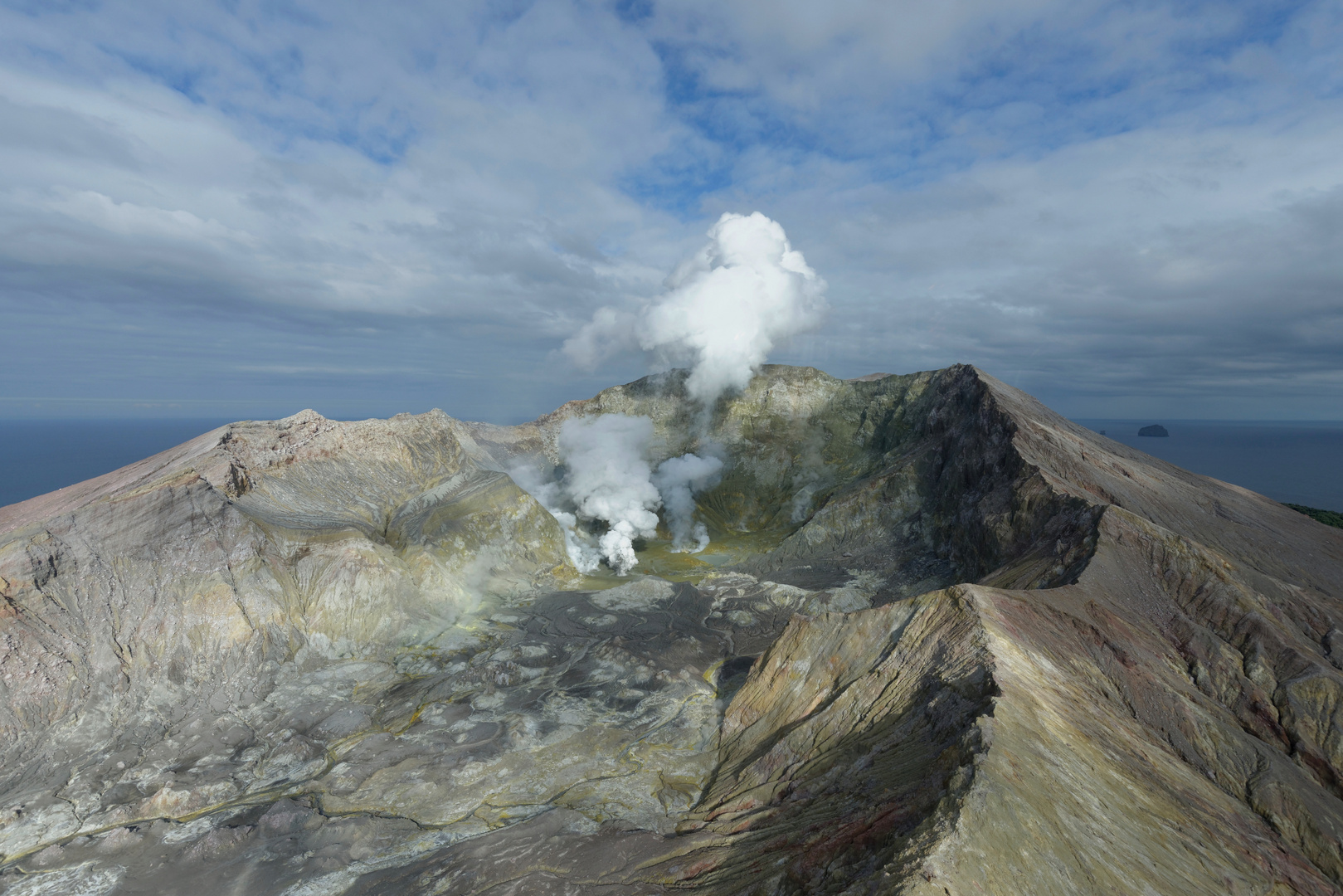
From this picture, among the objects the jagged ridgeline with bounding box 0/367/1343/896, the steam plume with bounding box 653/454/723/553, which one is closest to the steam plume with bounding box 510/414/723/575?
the steam plume with bounding box 653/454/723/553

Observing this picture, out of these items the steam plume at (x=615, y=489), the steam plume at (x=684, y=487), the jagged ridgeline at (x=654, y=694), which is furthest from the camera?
the steam plume at (x=684, y=487)

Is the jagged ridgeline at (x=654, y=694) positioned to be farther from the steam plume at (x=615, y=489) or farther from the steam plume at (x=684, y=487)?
the steam plume at (x=684, y=487)

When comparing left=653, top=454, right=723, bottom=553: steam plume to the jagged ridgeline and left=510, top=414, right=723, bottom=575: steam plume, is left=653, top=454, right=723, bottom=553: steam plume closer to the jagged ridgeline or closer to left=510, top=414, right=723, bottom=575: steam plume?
left=510, top=414, right=723, bottom=575: steam plume

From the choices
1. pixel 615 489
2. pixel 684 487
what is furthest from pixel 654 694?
pixel 684 487

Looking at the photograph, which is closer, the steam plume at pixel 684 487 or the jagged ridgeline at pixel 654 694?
the jagged ridgeline at pixel 654 694

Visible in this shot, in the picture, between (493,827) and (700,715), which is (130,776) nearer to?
(493,827)

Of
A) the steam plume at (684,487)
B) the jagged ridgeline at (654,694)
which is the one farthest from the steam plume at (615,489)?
the jagged ridgeline at (654,694)

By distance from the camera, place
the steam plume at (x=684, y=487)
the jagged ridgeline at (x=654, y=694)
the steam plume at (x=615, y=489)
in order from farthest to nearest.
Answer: the steam plume at (x=684, y=487)
the steam plume at (x=615, y=489)
the jagged ridgeline at (x=654, y=694)

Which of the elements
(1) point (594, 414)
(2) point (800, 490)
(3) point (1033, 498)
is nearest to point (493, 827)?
(3) point (1033, 498)

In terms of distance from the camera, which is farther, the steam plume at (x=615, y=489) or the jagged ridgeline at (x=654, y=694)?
the steam plume at (x=615, y=489)

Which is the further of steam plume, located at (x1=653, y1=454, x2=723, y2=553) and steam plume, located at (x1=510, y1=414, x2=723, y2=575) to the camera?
steam plume, located at (x1=653, y1=454, x2=723, y2=553)
